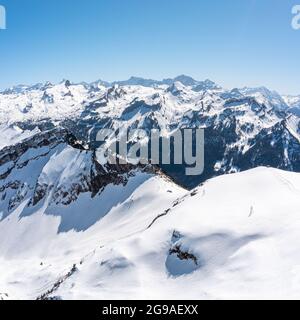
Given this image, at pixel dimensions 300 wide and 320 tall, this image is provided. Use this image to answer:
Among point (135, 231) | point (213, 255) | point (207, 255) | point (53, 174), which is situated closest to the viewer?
point (213, 255)

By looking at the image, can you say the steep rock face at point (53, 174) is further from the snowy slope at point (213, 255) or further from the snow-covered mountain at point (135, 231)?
the snowy slope at point (213, 255)

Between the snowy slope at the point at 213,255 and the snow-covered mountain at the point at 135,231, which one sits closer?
the snowy slope at the point at 213,255

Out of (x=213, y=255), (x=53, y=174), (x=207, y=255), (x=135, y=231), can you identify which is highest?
(x=213, y=255)

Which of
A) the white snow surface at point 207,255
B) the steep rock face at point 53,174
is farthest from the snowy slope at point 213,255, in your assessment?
the steep rock face at point 53,174

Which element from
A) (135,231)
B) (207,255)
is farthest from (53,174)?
(207,255)

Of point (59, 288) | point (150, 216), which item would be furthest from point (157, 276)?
point (150, 216)

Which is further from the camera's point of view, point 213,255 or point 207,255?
point 207,255

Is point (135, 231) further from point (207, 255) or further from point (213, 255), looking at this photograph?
point (213, 255)
